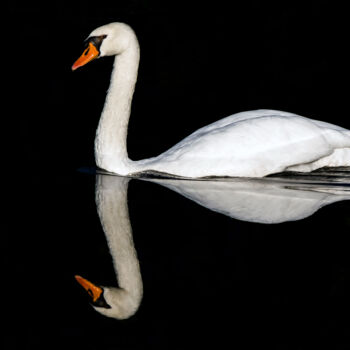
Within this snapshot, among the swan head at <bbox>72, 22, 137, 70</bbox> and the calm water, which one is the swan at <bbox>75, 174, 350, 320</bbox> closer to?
the calm water

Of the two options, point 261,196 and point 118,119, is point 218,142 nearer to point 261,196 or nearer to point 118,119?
point 261,196

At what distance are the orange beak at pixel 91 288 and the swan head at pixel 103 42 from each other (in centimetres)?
323

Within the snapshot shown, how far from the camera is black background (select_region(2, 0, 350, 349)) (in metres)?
4.77

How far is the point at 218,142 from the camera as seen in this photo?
778 cm

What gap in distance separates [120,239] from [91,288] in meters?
1.07

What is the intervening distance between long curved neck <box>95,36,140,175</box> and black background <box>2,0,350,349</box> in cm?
30

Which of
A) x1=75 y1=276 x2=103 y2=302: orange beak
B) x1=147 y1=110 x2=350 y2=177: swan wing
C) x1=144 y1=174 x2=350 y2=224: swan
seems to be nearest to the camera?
x1=75 y1=276 x2=103 y2=302: orange beak

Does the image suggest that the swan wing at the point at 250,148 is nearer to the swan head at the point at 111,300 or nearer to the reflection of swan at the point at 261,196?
the reflection of swan at the point at 261,196

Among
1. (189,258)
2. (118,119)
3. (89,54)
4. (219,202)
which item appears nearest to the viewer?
(189,258)

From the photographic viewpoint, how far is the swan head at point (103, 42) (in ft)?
27.1

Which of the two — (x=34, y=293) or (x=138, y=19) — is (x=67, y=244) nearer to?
(x=34, y=293)

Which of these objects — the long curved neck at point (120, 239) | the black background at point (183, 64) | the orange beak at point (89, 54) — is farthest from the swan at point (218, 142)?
the black background at point (183, 64)

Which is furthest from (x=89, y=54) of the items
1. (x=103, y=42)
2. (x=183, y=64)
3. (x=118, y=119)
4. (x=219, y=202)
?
(x=183, y=64)

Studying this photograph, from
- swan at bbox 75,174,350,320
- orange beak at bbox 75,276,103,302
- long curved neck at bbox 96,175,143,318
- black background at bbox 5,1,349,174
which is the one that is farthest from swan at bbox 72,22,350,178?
black background at bbox 5,1,349,174
